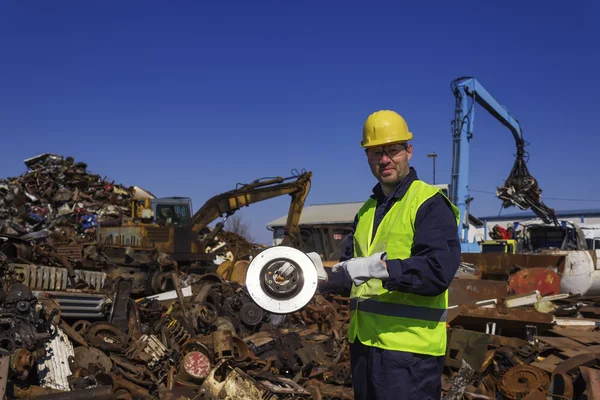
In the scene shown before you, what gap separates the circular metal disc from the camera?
2631mm

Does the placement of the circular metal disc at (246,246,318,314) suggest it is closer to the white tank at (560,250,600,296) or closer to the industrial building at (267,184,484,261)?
the white tank at (560,250,600,296)

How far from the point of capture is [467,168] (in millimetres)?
11914

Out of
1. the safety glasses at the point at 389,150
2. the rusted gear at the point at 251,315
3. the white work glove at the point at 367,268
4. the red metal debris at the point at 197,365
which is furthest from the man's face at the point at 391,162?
the rusted gear at the point at 251,315

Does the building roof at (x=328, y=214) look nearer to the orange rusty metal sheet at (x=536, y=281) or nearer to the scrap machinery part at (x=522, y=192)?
the scrap machinery part at (x=522, y=192)

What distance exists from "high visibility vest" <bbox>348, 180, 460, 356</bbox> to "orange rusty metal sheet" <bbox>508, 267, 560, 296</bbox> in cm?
733

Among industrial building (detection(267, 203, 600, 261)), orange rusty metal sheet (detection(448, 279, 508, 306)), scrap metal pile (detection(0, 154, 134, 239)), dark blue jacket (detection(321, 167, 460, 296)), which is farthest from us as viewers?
industrial building (detection(267, 203, 600, 261))

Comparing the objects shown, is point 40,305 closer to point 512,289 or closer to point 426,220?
point 426,220

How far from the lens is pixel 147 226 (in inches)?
480

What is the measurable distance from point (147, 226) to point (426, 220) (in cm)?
1082

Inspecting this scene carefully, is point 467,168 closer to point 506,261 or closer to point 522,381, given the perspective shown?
point 506,261

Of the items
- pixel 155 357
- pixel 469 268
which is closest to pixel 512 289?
pixel 469 268

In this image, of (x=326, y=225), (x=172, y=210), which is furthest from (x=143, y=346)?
(x=326, y=225)

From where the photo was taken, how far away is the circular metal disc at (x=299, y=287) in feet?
8.63

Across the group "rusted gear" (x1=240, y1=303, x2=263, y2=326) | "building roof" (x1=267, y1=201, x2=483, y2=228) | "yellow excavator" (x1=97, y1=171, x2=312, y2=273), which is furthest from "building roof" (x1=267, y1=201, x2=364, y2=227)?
"rusted gear" (x1=240, y1=303, x2=263, y2=326)
